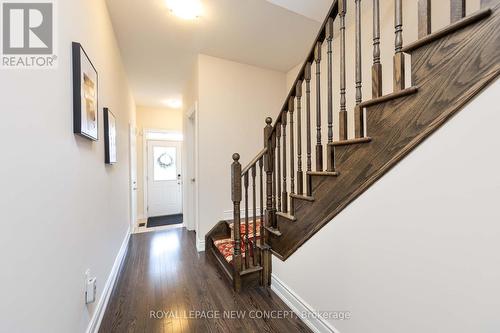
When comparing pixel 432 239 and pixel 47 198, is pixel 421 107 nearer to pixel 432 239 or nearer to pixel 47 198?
pixel 432 239

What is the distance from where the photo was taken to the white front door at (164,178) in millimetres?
5160

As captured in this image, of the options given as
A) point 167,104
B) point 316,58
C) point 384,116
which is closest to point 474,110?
point 384,116

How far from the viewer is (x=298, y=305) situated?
1.61 meters

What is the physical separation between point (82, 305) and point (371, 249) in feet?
5.36

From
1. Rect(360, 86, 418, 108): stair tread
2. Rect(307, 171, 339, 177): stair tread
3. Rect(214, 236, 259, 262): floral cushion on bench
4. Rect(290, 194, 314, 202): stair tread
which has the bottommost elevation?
Rect(214, 236, 259, 262): floral cushion on bench

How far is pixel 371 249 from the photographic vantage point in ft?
3.58

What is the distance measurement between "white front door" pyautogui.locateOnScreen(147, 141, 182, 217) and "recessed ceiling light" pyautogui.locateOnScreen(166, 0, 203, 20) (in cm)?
356

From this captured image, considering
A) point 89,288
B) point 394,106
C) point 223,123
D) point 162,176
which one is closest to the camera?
point 394,106

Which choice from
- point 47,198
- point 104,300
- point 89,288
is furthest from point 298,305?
point 47,198

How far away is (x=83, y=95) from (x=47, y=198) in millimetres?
670

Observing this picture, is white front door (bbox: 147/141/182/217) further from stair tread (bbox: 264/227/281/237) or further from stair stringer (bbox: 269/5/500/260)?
stair stringer (bbox: 269/5/500/260)

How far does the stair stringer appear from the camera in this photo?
738 millimetres

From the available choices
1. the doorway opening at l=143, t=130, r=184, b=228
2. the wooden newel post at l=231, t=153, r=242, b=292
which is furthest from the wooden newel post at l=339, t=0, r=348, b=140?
the doorway opening at l=143, t=130, r=184, b=228

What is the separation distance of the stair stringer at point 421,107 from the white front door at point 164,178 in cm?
466
